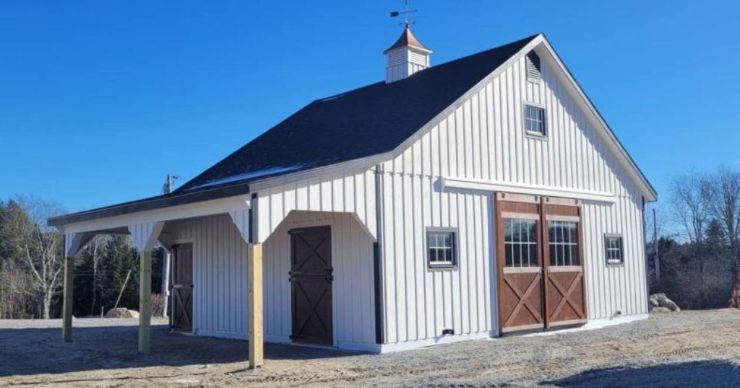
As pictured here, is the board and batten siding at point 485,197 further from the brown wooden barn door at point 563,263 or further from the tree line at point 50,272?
the tree line at point 50,272

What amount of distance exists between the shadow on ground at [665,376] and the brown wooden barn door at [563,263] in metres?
4.98

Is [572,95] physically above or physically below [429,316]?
above

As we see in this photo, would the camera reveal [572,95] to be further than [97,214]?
Yes

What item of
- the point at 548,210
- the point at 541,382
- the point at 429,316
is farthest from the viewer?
the point at 548,210

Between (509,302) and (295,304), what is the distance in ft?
13.4

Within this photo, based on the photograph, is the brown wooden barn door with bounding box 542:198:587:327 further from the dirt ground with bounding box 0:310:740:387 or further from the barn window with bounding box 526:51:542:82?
the barn window with bounding box 526:51:542:82

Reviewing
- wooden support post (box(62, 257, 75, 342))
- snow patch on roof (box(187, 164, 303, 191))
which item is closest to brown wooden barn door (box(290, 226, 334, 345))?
snow patch on roof (box(187, 164, 303, 191))

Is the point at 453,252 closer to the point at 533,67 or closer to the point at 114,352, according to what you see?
the point at 533,67

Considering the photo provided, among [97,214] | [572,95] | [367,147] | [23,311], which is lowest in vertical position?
[23,311]

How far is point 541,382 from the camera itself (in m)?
9.02

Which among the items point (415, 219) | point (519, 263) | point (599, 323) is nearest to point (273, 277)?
point (415, 219)

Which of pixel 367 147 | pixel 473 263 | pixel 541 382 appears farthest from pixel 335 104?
pixel 541 382

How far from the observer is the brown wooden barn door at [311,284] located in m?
13.0

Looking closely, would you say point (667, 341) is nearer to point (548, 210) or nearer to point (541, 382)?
point (548, 210)
